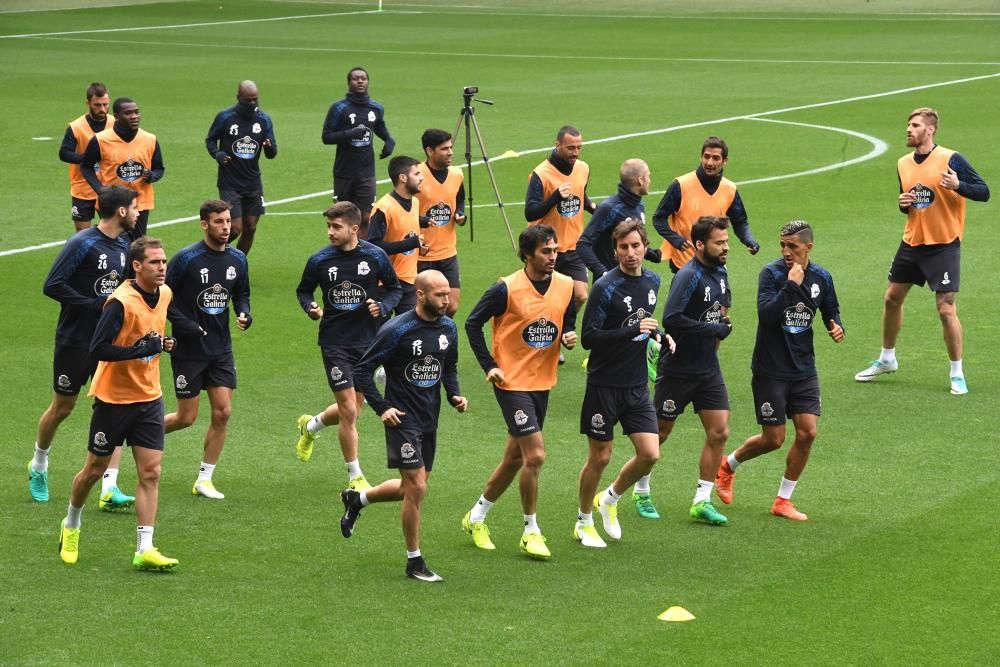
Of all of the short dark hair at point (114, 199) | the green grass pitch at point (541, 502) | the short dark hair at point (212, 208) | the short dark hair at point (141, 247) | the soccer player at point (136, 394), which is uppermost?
the short dark hair at point (114, 199)

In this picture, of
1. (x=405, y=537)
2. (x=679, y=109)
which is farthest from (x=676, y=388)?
(x=679, y=109)

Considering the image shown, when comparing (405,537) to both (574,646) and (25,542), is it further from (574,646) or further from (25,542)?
(25,542)

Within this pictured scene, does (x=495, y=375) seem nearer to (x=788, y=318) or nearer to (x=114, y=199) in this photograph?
(x=788, y=318)

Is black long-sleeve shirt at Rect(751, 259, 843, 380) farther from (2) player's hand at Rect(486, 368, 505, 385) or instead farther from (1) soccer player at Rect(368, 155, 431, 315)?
(1) soccer player at Rect(368, 155, 431, 315)

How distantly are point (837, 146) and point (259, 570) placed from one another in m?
22.8

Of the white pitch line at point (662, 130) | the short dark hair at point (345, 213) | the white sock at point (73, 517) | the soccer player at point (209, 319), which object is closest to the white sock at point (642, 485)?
the short dark hair at point (345, 213)

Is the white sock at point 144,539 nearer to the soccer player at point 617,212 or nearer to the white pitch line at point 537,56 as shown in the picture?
the soccer player at point 617,212

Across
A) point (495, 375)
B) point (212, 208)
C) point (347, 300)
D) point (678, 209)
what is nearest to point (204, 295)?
point (212, 208)

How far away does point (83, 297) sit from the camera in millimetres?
12555

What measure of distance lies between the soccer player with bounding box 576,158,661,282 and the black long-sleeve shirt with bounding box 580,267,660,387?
3.73 m

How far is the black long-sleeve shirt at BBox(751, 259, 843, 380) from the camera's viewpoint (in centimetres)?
1245

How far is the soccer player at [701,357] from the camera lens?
1233 cm

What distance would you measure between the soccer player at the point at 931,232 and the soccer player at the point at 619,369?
5.48 m

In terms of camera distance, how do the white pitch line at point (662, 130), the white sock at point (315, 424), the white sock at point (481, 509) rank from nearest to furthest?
1. the white sock at point (481, 509)
2. the white sock at point (315, 424)
3. the white pitch line at point (662, 130)
